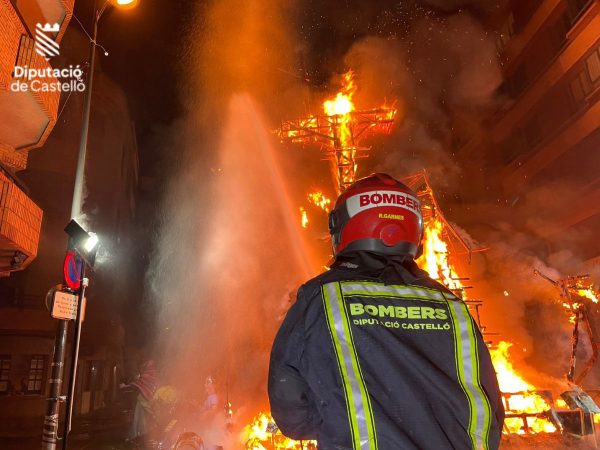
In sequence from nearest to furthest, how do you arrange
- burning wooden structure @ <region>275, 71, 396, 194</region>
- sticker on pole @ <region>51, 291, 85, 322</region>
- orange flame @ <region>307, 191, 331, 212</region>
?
sticker on pole @ <region>51, 291, 85, 322</region>
burning wooden structure @ <region>275, 71, 396, 194</region>
orange flame @ <region>307, 191, 331, 212</region>

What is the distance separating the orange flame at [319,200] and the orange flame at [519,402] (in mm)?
7601

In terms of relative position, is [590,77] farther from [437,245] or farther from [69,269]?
[69,269]

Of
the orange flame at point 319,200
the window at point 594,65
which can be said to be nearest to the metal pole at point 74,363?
the orange flame at point 319,200

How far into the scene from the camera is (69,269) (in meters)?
5.84

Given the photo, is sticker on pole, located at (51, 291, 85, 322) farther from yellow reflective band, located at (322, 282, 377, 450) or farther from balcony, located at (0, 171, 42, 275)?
yellow reflective band, located at (322, 282, 377, 450)

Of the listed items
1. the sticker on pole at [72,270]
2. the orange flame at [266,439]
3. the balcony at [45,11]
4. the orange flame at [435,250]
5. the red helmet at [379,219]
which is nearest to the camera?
the red helmet at [379,219]

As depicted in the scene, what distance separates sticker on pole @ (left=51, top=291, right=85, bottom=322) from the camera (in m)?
5.34

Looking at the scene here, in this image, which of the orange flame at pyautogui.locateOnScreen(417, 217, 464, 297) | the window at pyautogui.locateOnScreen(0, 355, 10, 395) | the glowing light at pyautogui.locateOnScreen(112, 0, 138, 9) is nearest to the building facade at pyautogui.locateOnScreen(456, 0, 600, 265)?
the orange flame at pyautogui.locateOnScreen(417, 217, 464, 297)

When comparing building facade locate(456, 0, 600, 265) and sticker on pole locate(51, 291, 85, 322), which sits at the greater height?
building facade locate(456, 0, 600, 265)

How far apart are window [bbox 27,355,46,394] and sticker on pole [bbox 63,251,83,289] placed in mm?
14625

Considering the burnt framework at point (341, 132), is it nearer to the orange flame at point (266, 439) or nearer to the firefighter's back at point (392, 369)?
the orange flame at point (266, 439)

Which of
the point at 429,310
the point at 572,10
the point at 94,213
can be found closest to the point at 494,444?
the point at 429,310

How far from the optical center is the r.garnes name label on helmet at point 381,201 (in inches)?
86.6

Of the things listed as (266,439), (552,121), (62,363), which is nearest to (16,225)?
(62,363)
